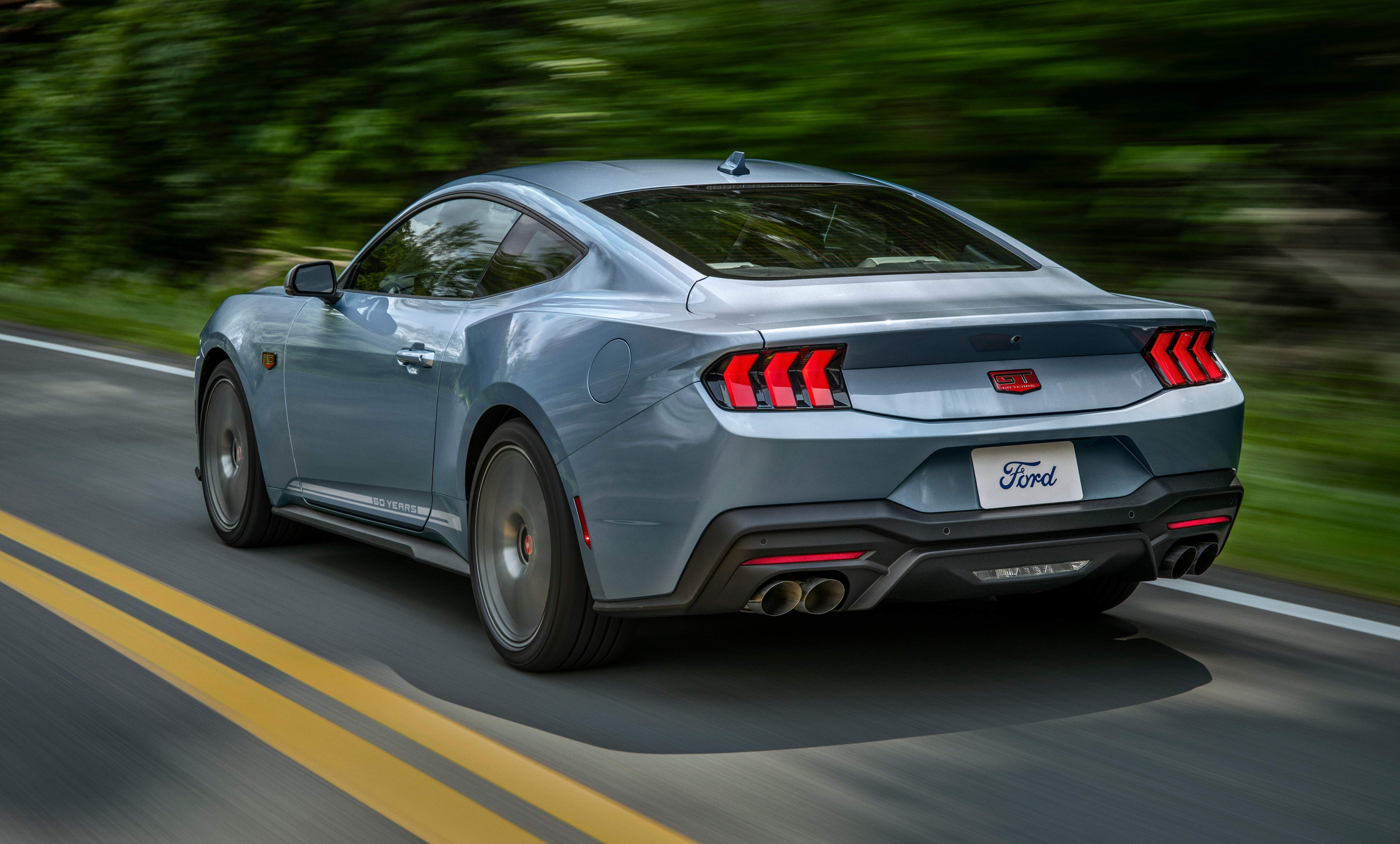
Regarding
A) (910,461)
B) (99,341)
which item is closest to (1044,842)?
(910,461)

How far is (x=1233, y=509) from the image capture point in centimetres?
429

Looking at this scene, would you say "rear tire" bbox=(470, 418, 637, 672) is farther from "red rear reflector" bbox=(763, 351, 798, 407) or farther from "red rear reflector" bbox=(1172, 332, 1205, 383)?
"red rear reflector" bbox=(1172, 332, 1205, 383)

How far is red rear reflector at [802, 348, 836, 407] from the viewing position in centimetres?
378

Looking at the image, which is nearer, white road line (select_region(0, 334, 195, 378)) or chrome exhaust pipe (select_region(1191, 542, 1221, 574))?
chrome exhaust pipe (select_region(1191, 542, 1221, 574))

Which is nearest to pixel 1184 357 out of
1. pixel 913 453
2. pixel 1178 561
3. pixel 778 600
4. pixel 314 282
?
pixel 1178 561

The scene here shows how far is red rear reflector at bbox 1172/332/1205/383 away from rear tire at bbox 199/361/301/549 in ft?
11.7

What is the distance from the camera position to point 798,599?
390 centimetres

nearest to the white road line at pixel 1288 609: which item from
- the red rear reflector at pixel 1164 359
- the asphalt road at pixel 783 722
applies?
the asphalt road at pixel 783 722

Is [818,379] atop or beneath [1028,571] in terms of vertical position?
atop

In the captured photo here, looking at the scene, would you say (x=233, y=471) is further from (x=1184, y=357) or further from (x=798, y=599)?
(x=1184, y=357)

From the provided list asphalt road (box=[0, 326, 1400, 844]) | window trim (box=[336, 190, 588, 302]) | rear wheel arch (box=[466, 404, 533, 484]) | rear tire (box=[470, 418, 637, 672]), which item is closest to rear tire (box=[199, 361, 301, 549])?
asphalt road (box=[0, 326, 1400, 844])

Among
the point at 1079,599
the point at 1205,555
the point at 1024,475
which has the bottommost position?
the point at 1079,599

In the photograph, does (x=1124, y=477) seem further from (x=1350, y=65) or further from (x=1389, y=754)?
(x=1350, y=65)

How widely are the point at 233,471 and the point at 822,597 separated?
3364 millimetres
